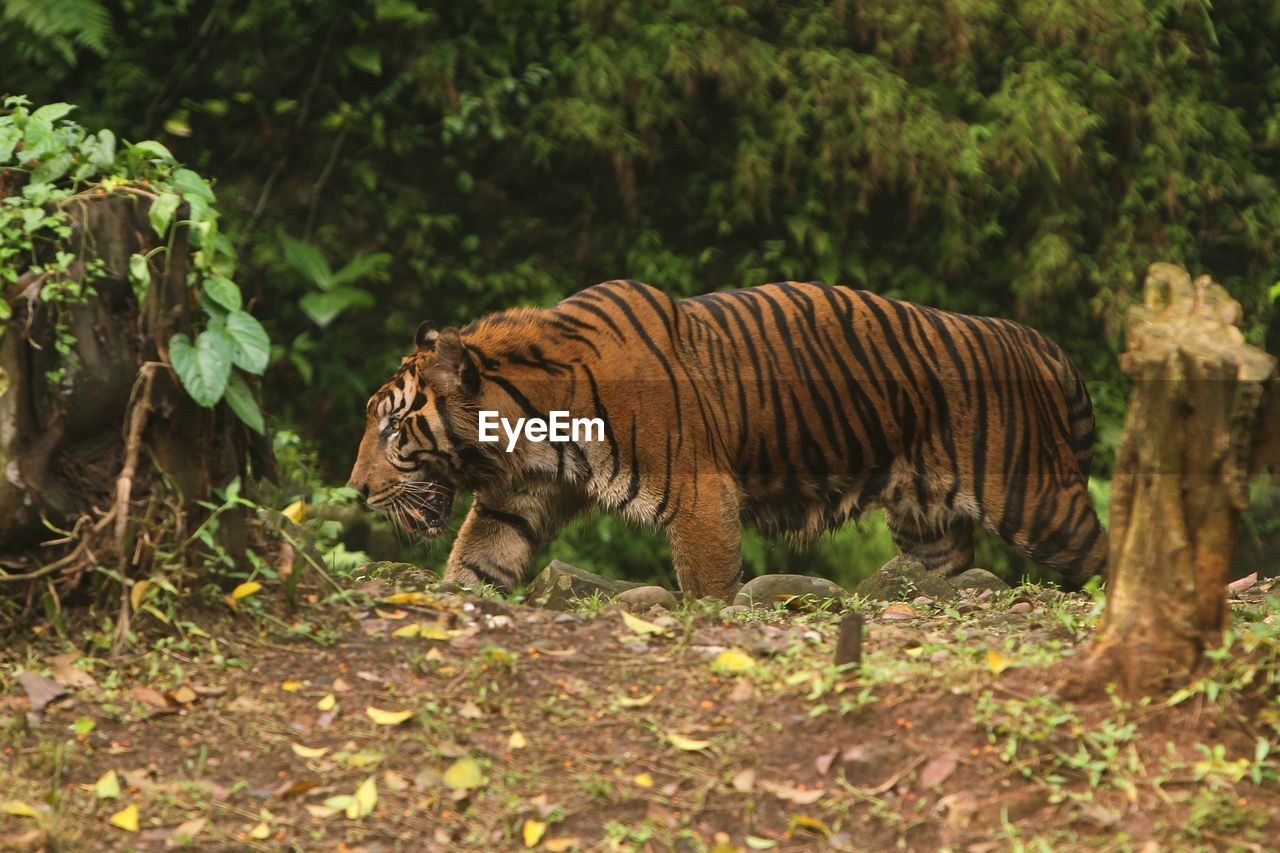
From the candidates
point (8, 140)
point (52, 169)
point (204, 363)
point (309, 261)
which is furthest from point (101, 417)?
point (309, 261)

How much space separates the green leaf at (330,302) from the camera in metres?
8.55

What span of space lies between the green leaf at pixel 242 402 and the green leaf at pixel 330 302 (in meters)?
4.23

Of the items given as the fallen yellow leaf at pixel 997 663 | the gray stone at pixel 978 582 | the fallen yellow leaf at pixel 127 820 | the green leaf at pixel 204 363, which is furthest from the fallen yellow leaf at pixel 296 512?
the gray stone at pixel 978 582

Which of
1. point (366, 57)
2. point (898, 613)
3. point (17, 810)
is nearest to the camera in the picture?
point (17, 810)

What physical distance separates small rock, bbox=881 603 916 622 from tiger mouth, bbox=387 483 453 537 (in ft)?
6.20

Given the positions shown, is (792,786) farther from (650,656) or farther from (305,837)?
(305,837)

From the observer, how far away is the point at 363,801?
12.0 ft

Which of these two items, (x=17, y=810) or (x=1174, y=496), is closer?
(x=17, y=810)

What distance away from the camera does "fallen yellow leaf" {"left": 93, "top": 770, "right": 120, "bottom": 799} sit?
363cm

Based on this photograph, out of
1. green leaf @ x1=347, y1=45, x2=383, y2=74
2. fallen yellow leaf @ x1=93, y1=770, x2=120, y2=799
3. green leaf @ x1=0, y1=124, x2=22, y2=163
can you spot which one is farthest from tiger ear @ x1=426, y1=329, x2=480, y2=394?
green leaf @ x1=347, y1=45, x2=383, y2=74

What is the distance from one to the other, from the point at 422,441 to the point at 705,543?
3.91 ft

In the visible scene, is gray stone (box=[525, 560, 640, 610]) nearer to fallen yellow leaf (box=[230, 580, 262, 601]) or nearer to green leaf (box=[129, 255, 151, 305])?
fallen yellow leaf (box=[230, 580, 262, 601])

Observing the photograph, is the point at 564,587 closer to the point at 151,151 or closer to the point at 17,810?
the point at 151,151

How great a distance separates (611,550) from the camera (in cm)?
899
